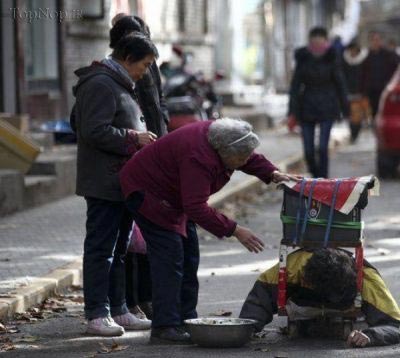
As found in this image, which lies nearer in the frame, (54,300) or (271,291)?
(271,291)

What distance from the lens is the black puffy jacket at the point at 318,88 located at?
15.9 m

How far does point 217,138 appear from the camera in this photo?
24.4 feet

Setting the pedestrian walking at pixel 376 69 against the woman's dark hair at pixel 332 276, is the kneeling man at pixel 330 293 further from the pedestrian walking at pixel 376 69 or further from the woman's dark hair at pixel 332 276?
the pedestrian walking at pixel 376 69

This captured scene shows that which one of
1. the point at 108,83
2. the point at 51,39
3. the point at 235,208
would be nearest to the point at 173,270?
the point at 108,83

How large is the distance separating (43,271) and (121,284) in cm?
170

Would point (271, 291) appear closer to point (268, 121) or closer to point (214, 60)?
point (268, 121)

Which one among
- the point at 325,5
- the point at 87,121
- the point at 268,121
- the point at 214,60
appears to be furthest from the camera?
the point at 325,5

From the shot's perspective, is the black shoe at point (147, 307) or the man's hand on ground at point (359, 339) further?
the black shoe at point (147, 307)

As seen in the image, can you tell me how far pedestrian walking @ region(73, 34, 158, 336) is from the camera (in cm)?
802

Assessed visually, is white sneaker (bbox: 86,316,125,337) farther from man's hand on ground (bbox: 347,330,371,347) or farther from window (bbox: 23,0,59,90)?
window (bbox: 23,0,59,90)

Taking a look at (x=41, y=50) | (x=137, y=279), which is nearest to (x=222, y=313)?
(x=137, y=279)

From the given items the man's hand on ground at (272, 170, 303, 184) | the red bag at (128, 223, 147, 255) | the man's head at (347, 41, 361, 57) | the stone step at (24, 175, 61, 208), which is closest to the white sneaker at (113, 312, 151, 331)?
the red bag at (128, 223, 147, 255)

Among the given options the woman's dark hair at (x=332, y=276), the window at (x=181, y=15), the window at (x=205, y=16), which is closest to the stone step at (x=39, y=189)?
the woman's dark hair at (x=332, y=276)

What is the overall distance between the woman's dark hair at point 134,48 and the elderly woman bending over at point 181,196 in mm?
625
